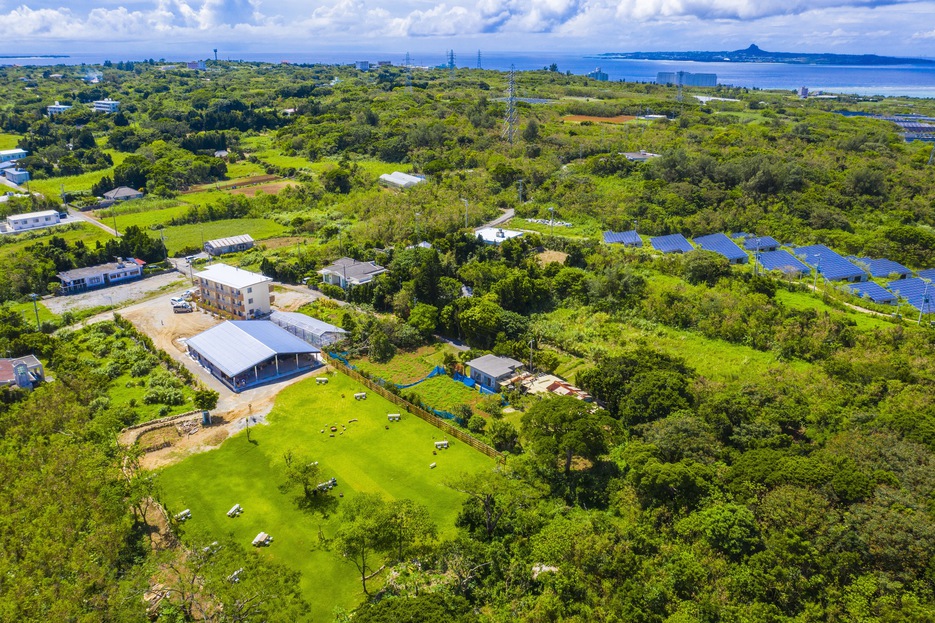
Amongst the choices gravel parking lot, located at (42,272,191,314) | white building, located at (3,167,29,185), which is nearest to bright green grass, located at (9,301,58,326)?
gravel parking lot, located at (42,272,191,314)

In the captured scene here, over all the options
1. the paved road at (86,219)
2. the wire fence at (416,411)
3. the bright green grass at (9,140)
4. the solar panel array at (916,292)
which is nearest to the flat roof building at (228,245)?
the paved road at (86,219)

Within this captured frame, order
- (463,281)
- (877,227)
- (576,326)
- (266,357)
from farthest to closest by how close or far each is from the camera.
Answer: (877,227) < (463,281) < (576,326) < (266,357)

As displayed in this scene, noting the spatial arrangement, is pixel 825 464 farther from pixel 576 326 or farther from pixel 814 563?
pixel 576 326

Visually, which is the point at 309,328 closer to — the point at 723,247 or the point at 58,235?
the point at 723,247

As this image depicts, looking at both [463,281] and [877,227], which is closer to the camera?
[463,281]

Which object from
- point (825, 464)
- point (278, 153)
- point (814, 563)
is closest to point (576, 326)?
point (825, 464)

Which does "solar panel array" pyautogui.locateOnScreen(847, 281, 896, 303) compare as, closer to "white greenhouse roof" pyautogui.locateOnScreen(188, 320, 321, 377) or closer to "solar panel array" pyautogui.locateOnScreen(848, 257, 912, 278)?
"solar panel array" pyautogui.locateOnScreen(848, 257, 912, 278)

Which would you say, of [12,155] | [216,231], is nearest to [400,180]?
[216,231]
